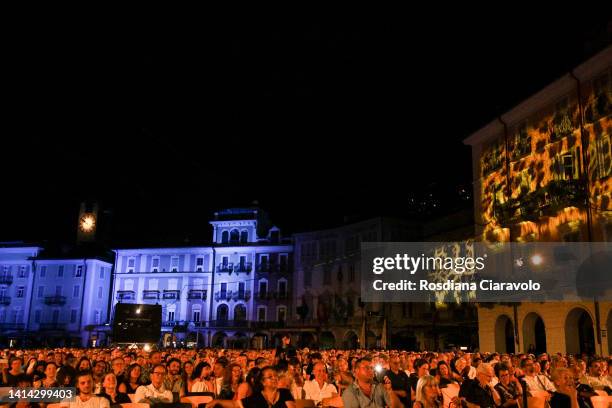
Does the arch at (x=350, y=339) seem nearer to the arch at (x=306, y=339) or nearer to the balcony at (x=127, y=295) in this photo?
the arch at (x=306, y=339)

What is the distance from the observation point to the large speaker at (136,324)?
34.8 metres

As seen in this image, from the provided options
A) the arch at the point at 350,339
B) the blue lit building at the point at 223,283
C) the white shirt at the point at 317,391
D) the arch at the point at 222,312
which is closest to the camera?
the white shirt at the point at 317,391

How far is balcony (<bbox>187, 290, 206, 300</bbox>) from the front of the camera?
217 feet

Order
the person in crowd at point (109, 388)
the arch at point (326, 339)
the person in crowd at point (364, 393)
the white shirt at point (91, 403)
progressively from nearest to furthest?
the white shirt at point (91, 403) < the person in crowd at point (364, 393) < the person in crowd at point (109, 388) < the arch at point (326, 339)

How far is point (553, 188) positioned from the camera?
92.4 ft

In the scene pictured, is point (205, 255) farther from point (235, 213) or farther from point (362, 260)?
point (362, 260)

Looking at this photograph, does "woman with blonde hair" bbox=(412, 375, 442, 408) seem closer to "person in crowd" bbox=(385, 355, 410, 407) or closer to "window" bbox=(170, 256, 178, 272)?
"person in crowd" bbox=(385, 355, 410, 407)


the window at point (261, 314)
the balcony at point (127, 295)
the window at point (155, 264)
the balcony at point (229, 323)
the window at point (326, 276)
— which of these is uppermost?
the window at point (155, 264)

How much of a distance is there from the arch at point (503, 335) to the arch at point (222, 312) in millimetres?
36899

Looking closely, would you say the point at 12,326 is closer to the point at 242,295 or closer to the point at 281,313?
the point at 242,295

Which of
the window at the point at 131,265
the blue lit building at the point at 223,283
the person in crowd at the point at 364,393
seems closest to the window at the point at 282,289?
the blue lit building at the point at 223,283

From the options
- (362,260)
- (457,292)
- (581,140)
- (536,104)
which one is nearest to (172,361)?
(581,140)

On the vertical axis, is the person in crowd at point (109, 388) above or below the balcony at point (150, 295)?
below

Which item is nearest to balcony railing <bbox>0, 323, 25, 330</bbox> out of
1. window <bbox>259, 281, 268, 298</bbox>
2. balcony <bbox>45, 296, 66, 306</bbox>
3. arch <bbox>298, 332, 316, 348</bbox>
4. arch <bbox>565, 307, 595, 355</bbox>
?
balcony <bbox>45, 296, 66, 306</bbox>
